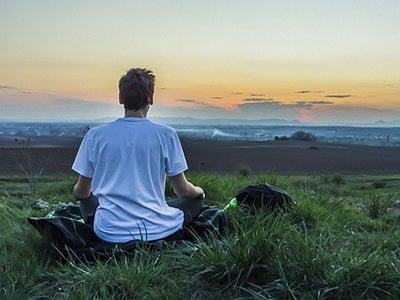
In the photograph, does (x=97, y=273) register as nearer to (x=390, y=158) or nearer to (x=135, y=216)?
(x=135, y=216)

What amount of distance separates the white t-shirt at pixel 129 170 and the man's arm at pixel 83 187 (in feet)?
0.20

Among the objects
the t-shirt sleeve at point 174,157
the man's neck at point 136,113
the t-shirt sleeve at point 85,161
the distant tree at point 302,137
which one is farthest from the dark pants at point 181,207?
the distant tree at point 302,137

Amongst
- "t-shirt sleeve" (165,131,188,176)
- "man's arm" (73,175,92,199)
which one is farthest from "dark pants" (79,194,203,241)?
"t-shirt sleeve" (165,131,188,176)

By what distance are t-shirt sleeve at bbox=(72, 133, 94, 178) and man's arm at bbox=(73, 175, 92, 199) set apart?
65 mm

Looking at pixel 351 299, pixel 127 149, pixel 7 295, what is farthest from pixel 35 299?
pixel 351 299

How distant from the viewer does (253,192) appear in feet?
16.9

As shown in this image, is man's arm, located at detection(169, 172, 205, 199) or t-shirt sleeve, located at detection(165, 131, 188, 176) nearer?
t-shirt sleeve, located at detection(165, 131, 188, 176)

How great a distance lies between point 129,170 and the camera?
4.07m

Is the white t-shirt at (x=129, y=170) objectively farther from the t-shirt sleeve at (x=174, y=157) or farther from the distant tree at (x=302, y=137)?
the distant tree at (x=302, y=137)

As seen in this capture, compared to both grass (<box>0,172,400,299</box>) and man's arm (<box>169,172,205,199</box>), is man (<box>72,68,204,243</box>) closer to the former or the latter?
man's arm (<box>169,172,205,199</box>)

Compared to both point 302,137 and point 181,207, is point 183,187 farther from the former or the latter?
point 302,137

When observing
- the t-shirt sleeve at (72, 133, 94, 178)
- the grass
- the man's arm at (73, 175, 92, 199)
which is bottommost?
the grass

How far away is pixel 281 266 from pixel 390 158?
114ft

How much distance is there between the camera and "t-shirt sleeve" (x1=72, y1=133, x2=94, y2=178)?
409 centimetres
